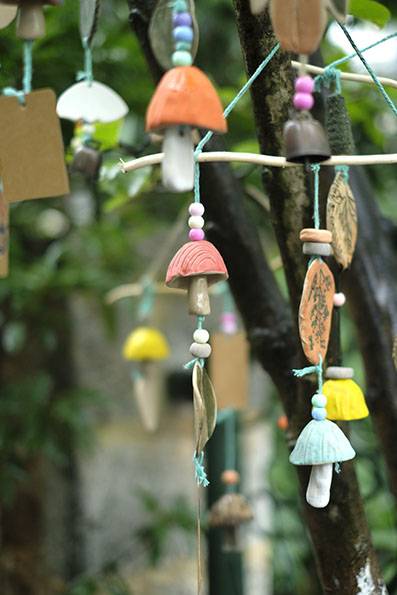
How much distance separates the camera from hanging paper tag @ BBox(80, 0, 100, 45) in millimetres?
548

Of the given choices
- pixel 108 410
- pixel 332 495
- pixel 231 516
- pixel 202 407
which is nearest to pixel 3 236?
pixel 202 407

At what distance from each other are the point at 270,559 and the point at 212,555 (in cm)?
57

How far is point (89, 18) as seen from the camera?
56cm

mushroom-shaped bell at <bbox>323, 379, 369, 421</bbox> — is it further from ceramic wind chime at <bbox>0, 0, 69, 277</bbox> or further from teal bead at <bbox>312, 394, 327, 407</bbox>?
ceramic wind chime at <bbox>0, 0, 69, 277</bbox>

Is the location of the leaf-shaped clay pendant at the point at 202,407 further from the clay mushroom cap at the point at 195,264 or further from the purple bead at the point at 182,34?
the purple bead at the point at 182,34

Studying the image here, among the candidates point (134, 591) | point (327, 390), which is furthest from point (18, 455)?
point (327, 390)

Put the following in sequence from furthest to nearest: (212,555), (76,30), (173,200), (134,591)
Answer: (173,200) → (134,591) → (212,555) → (76,30)

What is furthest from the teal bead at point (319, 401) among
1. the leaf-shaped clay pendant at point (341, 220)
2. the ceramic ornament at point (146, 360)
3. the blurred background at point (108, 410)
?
the blurred background at point (108, 410)

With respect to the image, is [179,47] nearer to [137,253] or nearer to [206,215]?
[206,215]

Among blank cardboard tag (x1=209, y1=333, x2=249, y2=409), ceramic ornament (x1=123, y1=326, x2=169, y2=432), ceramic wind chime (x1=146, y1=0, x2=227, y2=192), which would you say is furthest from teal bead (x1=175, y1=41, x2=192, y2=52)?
ceramic ornament (x1=123, y1=326, x2=169, y2=432)

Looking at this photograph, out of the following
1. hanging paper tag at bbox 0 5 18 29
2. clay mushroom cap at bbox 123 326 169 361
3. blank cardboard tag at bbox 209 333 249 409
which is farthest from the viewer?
clay mushroom cap at bbox 123 326 169 361

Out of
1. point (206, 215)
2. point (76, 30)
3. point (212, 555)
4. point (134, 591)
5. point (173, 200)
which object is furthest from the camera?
point (173, 200)

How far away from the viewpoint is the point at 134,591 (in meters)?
1.48

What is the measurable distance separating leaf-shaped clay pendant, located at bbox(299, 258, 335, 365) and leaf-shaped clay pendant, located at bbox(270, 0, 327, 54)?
0.17 m
